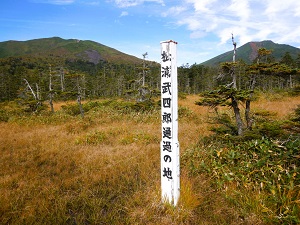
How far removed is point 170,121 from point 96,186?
7.53 feet

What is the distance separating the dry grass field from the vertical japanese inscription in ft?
1.17

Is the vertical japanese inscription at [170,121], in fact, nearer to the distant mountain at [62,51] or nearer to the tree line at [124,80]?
the tree line at [124,80]

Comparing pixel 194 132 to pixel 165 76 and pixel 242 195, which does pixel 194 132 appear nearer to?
pixel 242 195

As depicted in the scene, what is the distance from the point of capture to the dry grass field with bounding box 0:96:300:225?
2959 millimetres

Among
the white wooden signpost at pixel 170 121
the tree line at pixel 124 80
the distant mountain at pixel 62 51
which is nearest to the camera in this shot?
the white wooden signpost at pixel 170 121

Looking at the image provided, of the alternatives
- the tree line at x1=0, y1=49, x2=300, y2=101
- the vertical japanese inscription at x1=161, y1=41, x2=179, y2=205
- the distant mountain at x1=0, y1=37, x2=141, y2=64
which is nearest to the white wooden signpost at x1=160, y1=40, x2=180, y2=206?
the vertical japanese inscription at x1=161, y1=41, x2=179, y2=205

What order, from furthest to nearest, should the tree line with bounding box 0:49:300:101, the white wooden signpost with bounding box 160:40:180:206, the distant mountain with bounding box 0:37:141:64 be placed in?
1. the distant mountain with bounding box 0:37:141:64
2. the tree line with bounding box 0:49:300:101
3. the white wooden signpost with bounding box 160:40:180:206

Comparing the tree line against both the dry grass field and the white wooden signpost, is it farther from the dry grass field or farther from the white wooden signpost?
the dry grass field

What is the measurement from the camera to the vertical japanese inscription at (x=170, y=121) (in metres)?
2.92

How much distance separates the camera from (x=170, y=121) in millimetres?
2949

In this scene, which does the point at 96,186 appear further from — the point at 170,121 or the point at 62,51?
the point at 62,51

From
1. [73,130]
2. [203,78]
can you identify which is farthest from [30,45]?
[73,130]

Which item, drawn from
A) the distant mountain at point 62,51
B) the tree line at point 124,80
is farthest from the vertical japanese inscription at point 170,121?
the distant mountain at point 62,51

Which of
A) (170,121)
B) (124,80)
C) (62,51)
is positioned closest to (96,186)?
(170,121)
